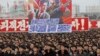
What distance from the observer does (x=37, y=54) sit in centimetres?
1895

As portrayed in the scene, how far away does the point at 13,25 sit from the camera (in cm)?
2681

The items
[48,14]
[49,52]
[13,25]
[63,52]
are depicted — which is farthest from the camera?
[13,25]

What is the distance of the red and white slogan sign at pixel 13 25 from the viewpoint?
87.7ft

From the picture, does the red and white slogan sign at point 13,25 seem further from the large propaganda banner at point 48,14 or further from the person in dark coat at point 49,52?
the person in dark coat at point 49,52

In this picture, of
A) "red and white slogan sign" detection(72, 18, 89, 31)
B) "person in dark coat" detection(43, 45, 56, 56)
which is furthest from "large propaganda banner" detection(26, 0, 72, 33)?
"person in dark coat" detection(43, 45, 56, 56)

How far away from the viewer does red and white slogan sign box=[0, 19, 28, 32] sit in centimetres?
2672

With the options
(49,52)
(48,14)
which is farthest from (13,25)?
(49,52)

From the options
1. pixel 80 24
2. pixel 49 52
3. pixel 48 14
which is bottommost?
pixel 49 52

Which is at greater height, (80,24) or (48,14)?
(48,14)

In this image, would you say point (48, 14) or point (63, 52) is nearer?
point (63, 52)

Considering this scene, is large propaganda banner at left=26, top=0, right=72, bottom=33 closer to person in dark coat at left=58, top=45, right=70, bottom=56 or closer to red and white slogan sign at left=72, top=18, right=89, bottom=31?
red and white slogan sign at left=72, top=18, right=89, bottom=31

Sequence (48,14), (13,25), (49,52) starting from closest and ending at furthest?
(49,52), (48,14), (13,25)

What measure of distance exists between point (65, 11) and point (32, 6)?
159 centimetres

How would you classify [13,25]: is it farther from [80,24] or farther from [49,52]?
[49,52]
